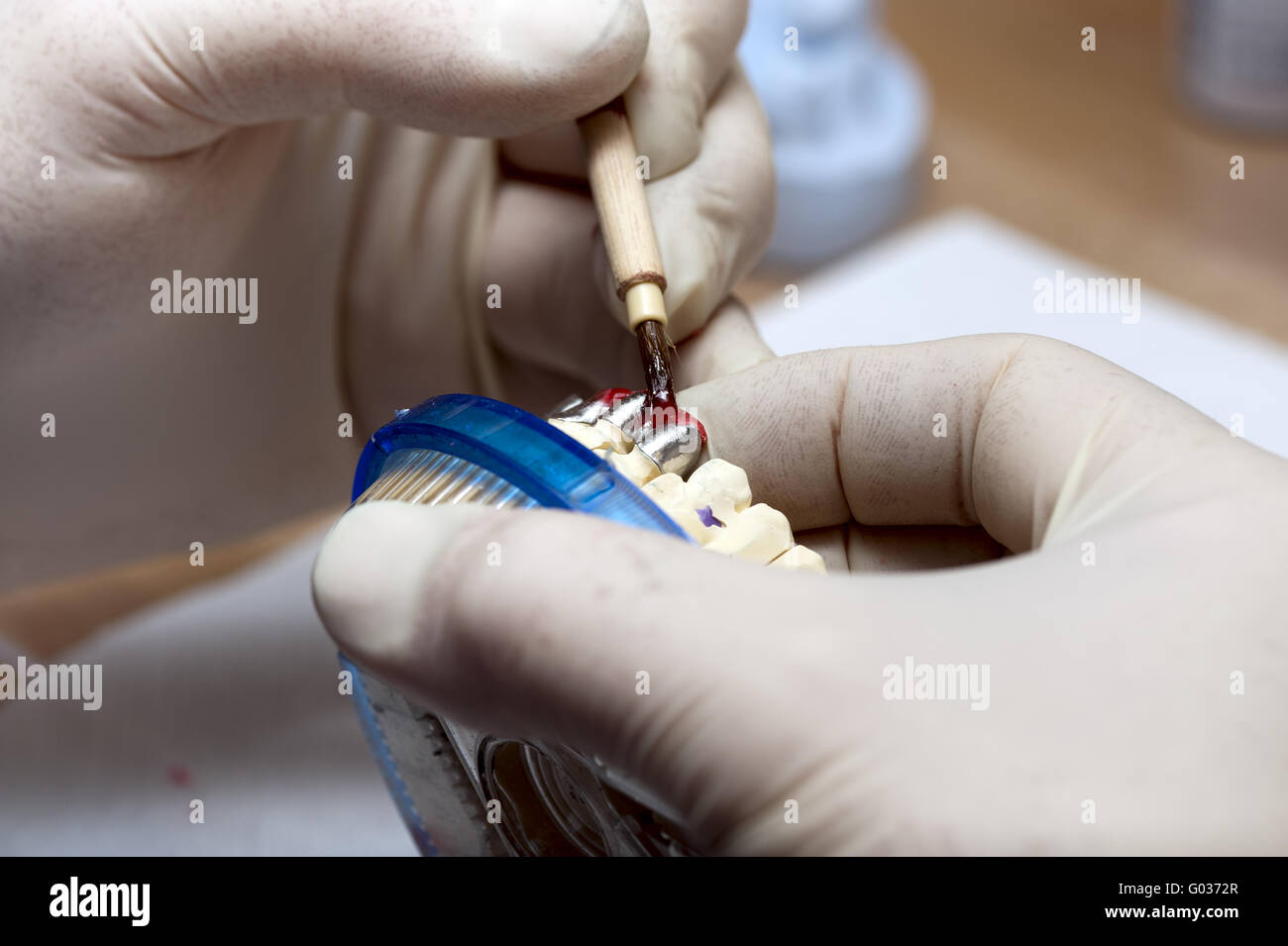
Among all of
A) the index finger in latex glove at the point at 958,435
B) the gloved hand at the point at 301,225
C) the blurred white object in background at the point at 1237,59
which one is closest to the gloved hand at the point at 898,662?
the index finger in latex glove at the point at 958,435

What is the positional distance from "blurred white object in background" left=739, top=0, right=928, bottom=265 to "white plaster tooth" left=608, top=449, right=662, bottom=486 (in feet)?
2.26

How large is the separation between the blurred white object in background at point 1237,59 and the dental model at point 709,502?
0.95m

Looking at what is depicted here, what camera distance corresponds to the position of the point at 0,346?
0.65 meters

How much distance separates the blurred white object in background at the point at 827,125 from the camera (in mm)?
1106

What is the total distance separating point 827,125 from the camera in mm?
1114

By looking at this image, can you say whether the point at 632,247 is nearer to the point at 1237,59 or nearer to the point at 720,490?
the point at 720,490

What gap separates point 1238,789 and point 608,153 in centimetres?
42

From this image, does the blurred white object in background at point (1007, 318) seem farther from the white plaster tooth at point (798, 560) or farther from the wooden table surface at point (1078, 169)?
the white plaster tooth at point (798, 560)

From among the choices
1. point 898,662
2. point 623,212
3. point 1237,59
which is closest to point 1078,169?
point 1237,59

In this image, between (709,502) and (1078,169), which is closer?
(709,502)

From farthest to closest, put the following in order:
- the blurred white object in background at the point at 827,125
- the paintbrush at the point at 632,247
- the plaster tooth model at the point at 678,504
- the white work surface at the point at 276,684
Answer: the blurred white object in background at the point at 827,125 → the white work surface at the point at 276,684 → the paintbrush at the point at 632,247 → the plaster tooth model at the point at 678,504

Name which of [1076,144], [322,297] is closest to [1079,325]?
[1076,144]

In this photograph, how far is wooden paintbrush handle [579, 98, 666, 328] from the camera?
0.56 meters

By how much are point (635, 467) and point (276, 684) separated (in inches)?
17.1
